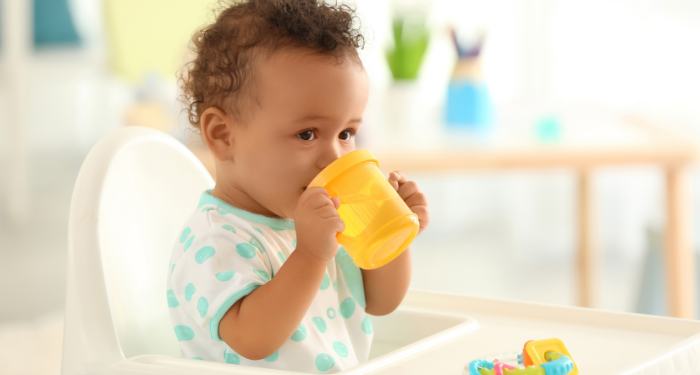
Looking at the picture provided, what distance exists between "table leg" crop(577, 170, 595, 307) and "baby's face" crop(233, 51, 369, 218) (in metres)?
1.52

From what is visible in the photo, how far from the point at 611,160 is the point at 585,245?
681 millimetres

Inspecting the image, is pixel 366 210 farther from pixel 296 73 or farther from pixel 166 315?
pixel 166 315

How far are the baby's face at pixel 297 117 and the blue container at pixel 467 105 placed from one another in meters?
1.08

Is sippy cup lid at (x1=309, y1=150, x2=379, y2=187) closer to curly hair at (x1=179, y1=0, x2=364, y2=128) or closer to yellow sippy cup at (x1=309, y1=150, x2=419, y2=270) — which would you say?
yellow sippy cup at (x1=309, y1=150, x2=419, y2=270)

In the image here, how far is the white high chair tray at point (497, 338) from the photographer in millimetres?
573

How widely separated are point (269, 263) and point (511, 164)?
0.84m

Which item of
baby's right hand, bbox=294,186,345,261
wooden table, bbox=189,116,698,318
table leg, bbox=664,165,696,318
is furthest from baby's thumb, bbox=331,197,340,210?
table leg, bbox=664,165,696,318

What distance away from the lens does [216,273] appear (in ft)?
2.11

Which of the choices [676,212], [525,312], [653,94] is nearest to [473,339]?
[525,312]

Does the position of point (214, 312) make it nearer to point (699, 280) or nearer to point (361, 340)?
point (361, 340)

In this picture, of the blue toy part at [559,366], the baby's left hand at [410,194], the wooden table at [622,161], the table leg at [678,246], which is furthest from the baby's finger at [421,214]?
the table leg at [678,246]

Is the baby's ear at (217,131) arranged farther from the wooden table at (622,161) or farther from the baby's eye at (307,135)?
the wooden table at (622,161)

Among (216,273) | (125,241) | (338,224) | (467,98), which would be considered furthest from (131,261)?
(467,98)

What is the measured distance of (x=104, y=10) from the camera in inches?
98.7
